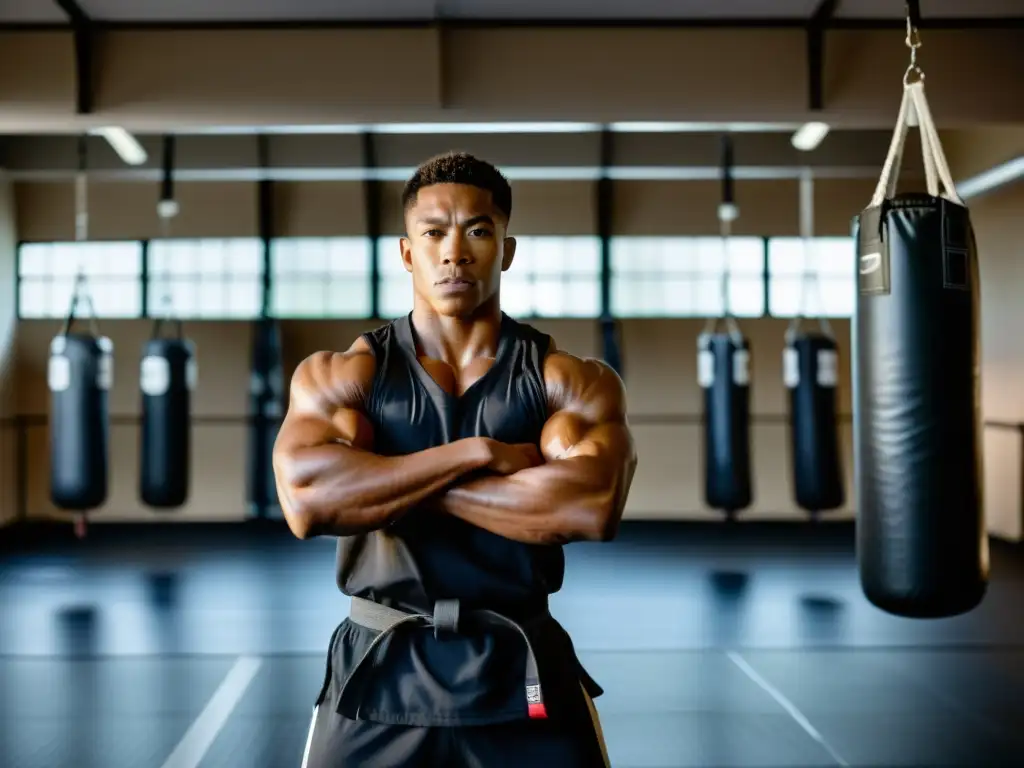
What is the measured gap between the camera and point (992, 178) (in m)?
7.52

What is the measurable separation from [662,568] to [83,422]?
4627 millimetres

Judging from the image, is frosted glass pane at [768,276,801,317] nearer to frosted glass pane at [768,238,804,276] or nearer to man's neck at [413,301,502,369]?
frosted glass pane at [768,238,804,276]

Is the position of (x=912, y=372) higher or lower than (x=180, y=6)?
lower

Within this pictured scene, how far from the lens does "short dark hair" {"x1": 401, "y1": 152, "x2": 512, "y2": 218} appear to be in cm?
133

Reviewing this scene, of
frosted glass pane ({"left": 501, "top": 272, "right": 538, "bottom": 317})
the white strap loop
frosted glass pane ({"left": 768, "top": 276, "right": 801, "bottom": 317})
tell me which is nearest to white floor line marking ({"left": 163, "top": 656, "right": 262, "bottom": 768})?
the white strap loop

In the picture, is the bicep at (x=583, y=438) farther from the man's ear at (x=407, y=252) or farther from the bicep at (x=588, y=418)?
the man's ear at (x=407, y=252)

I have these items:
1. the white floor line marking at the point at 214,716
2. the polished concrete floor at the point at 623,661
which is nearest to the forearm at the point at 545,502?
the polished concrete floor at the point at 623,661

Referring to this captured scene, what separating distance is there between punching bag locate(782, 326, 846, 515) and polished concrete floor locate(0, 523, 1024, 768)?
66 cm

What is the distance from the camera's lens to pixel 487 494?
1209 millimetres

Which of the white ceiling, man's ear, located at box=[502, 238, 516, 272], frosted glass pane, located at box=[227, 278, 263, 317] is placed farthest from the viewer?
frosted glass pane, located at box=[227, 278, 263, 317]

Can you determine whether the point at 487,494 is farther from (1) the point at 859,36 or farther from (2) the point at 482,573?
(1) the point at 859,36

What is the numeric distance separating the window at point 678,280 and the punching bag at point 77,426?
→ 5.20 meters

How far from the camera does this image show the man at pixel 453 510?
1223 mm

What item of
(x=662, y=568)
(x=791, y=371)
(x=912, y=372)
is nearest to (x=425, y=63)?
(x=912, y=372)
